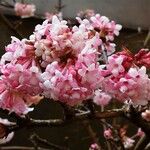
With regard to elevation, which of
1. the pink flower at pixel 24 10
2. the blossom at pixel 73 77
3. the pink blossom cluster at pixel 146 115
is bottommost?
the pink flower at pixel 24 10

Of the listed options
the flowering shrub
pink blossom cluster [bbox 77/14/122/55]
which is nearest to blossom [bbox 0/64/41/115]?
the flowering shrub

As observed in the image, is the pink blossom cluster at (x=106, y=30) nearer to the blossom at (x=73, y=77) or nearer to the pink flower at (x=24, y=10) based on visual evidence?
the blossom at (x=73, y=77)

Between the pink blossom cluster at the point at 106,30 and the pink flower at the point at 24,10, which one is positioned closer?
the pink blossom cluster at the point at 106,30

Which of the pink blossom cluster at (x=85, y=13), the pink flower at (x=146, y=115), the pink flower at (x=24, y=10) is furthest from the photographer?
the pink blossom cluster at (x=85, y=13)

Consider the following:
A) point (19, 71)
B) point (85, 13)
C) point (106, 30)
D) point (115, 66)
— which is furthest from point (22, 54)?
point (85, 13)

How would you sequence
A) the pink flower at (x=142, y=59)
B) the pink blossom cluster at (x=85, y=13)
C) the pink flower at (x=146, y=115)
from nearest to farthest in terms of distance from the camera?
the pink flower at (x=142, y=59) < the pink flower at (x=146, y=115) < the pink blossom cluster at (x=85, y=13)

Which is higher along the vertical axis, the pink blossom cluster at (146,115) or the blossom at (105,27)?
the blossom at (105,27)

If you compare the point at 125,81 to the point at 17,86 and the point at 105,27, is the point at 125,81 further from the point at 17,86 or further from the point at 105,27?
the point at 105,27

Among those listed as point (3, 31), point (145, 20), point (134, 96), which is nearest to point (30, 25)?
point (3, 31)

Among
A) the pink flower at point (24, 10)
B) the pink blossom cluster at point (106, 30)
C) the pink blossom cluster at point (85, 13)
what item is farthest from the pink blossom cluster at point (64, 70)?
the pink blossom cluster at point (85, 13)
